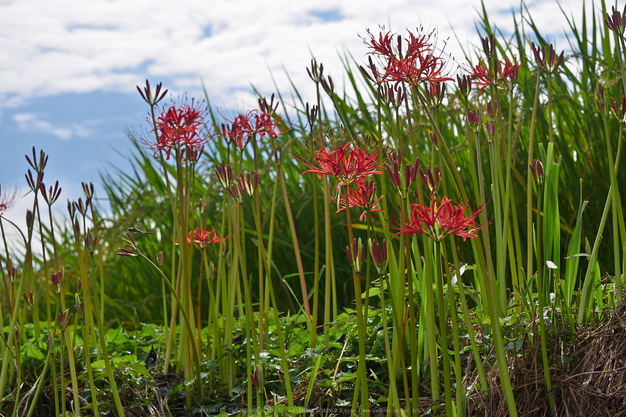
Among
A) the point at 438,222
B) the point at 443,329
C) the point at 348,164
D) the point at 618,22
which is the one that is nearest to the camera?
the point at 438,222

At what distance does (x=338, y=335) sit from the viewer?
223cm

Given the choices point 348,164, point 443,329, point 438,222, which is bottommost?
point 443,329

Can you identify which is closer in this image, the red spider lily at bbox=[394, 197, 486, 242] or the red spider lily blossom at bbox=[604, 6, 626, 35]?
the red spider lily at bbox=[394, 197, 486, 242]

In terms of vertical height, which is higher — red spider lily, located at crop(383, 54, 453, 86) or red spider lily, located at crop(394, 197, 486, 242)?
red spider lily, located at crop(383, 54, 453, 86)

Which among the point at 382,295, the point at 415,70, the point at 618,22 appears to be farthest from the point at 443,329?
the point at 618,22

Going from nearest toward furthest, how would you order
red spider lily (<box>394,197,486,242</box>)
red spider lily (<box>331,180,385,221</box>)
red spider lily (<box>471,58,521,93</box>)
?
red spider lily (<box>394,197,486,242</box>)
red spider lily (<box>331,180,385,221</box>)
red spider lily (<box>471,58,521,93</box>)

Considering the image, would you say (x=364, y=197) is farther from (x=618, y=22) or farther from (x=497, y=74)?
(x=618, y=22)

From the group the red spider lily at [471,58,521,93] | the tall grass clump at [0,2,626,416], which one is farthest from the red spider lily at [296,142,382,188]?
the red spider lily at [471,58,521,93]

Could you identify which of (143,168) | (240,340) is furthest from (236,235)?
(143,168)

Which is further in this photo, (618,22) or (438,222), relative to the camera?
(618,22)

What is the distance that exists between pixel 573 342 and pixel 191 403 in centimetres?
135

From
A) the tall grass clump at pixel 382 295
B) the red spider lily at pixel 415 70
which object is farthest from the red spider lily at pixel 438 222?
the red spider lily at pixel 415 70

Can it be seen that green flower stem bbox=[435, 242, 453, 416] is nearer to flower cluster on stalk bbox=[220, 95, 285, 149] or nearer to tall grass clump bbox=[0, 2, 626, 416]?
tall grass clump bbox=[0, 2, 626, 416]

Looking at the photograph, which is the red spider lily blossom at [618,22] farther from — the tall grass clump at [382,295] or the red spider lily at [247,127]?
the red spider lily at [247,127]
